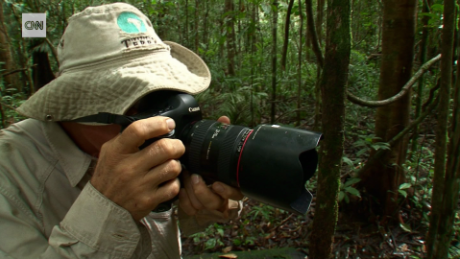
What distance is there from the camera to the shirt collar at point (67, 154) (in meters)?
0.98

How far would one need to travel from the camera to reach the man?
793 millimetres

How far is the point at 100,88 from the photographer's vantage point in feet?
3.05

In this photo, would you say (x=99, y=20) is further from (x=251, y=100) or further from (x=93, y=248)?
(x=251, y=100)

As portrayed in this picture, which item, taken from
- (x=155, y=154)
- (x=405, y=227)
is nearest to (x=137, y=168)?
(x=155, y=154)

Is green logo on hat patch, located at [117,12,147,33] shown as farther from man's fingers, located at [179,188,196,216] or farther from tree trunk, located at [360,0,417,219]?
tree trunk, located at [360,0,417,219]

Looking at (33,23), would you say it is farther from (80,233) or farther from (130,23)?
(80,233)

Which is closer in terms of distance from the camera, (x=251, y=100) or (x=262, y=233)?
(x=262, y=233)

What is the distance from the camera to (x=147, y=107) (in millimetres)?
992

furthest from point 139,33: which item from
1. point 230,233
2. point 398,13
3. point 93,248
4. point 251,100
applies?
point 251,100

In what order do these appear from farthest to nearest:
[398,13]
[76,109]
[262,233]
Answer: [262,233] → [398,13] → [76,109]

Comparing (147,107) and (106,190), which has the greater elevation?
(147,107)

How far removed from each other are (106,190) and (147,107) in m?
0.30

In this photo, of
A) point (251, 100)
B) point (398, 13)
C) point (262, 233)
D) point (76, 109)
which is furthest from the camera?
point (251, 100)

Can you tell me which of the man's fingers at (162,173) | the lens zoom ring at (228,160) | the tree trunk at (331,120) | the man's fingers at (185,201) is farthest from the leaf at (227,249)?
the man's fingers at (162,173)
